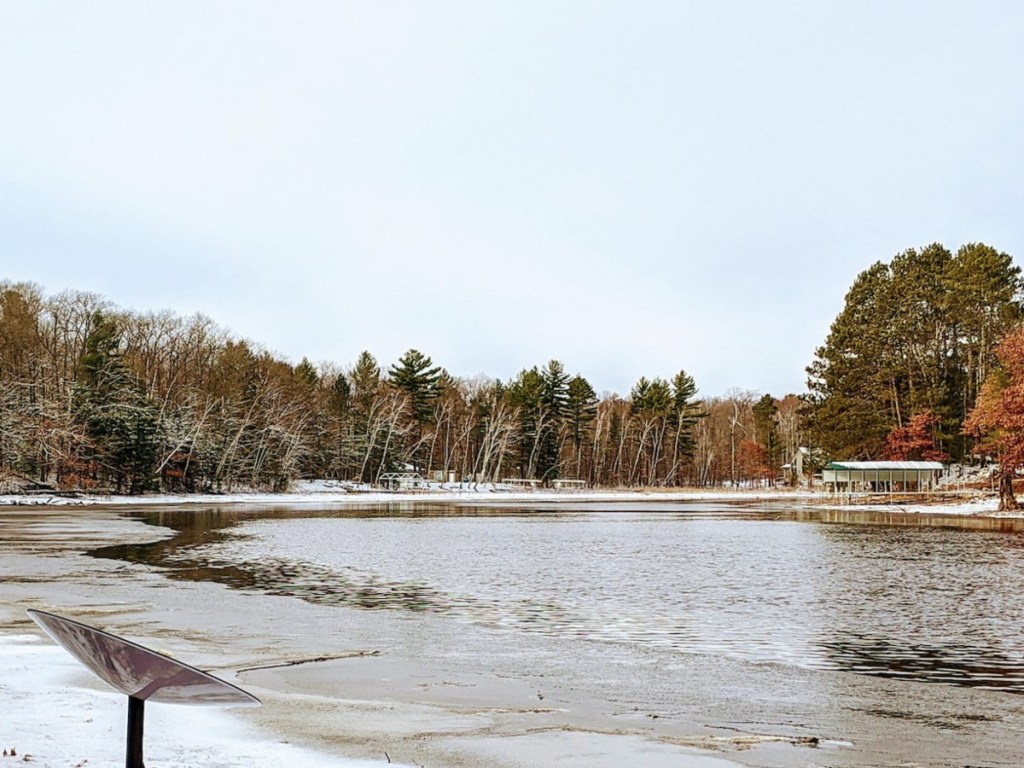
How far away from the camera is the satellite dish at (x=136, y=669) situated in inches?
152

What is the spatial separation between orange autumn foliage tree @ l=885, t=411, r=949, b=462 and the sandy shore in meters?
77.5

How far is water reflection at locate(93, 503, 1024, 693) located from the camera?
13.7 meters

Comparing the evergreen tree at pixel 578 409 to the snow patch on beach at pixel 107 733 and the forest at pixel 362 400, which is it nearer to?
the forest at pixel 362 400

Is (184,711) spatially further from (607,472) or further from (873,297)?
(607,472)

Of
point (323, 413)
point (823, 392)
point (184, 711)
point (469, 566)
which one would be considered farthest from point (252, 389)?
point (184, 711)

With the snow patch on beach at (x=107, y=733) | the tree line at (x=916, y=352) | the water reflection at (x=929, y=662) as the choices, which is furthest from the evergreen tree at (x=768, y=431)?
the snow patch on beach at (x=107, y=733)

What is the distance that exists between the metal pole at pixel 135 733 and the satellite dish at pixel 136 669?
0.36 m

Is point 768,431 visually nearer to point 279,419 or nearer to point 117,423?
point 279,419

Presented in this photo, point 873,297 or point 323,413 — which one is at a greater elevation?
point 873,297

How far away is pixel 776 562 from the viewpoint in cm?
2695

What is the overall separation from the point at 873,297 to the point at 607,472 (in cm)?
5246

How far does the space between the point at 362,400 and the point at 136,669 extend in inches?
4361

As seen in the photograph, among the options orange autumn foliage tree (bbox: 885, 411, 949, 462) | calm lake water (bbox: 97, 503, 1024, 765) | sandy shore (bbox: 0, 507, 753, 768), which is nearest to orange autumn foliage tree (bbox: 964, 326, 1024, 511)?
orange autumn foliage tree (bbox: 885, 411, 949, 462)

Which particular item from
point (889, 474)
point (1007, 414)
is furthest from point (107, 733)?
point (889, 474)
